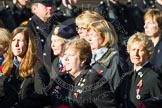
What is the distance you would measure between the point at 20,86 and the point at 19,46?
465mm

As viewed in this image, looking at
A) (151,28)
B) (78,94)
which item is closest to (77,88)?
(78,94)

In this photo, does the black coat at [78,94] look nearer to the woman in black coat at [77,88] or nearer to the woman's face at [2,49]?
the woman in black coat at [77,88]

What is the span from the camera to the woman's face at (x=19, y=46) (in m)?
5.99

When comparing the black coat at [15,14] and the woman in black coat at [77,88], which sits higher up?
the woman in black coat at [77,88]

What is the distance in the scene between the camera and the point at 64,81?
5.32 m

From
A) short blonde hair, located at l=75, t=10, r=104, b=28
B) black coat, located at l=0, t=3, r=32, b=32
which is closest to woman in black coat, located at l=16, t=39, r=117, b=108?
short blonde hair, located at l=75, t=10, r=104, b=28

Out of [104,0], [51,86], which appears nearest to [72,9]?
[104,0]

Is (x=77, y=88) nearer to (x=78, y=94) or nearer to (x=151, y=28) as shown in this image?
(x=78, y=94)

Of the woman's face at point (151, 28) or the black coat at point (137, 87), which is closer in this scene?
the black coat at point (137, 87)

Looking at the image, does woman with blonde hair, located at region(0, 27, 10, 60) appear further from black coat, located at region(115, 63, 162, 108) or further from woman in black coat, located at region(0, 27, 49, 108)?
black coat, located at region(115, 63, 162, 108)

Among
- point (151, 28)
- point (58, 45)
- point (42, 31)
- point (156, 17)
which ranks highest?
point (58, 45)

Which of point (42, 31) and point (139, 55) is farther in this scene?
point (42, 31)

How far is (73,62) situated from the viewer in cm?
532

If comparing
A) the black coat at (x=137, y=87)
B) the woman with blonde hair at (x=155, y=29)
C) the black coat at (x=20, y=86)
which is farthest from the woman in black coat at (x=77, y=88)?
the woman with blonde hair at (x=155, y=29)
